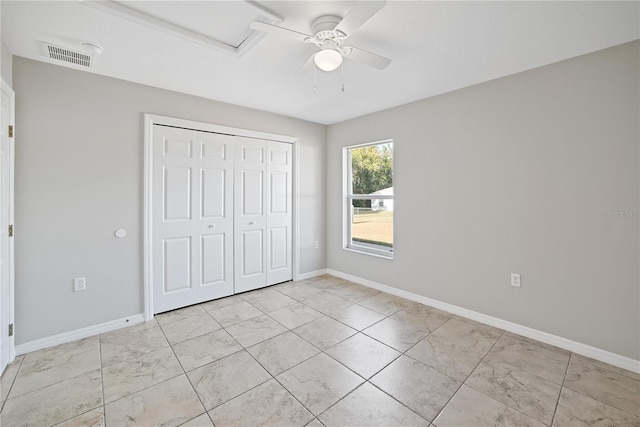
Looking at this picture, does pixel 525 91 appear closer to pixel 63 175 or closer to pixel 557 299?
pixel 557 299

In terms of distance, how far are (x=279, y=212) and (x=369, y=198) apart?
134cm

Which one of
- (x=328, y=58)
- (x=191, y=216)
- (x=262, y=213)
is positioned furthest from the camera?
(x=262, y=213)

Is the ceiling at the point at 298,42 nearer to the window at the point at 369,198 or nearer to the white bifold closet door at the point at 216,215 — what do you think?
the white bifold closet door at the point at 216,215

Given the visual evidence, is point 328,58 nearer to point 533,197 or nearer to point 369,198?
point 533,197

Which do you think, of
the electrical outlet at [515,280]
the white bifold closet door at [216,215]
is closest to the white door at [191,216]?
the white bifold closet door at [216,215]

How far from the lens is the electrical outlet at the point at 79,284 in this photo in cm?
257

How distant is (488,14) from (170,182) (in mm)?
3191

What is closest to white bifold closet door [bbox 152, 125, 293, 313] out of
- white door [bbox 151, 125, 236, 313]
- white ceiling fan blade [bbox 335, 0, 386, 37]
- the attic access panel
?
white door [bbox 151, 125, 236, 313]

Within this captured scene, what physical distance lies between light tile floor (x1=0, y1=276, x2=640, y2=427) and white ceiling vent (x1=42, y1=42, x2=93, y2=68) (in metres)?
2.45

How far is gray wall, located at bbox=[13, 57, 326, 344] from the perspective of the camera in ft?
7.72

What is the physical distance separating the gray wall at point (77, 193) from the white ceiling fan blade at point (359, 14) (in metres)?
2.29

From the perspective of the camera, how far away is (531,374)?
2.05 m

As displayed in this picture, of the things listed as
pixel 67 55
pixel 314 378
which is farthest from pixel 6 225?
pixel 314 378

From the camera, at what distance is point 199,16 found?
1836 mm
